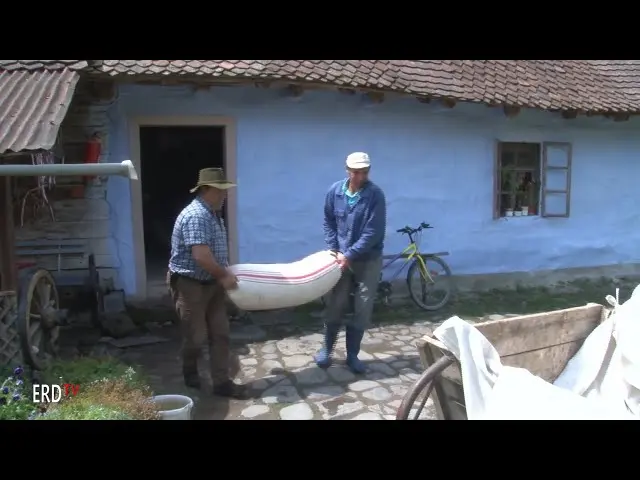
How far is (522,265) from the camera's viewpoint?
8.93 m

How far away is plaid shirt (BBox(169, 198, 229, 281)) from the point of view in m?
4.24

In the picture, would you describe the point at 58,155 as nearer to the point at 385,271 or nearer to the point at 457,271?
the point at 385,271

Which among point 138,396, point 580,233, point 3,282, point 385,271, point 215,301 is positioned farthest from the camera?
point 580,233

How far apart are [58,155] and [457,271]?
18.5 feet

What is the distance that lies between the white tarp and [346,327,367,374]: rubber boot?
217cm

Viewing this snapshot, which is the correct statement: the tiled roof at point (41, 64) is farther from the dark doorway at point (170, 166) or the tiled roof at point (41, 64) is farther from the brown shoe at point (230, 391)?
the dark doorway at point (170, 166)

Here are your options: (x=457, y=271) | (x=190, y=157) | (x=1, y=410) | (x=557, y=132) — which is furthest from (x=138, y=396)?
(x=190, y=157)

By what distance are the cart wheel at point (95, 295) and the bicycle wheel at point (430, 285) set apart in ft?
12.9

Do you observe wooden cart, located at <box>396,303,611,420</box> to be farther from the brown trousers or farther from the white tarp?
the brown trousers

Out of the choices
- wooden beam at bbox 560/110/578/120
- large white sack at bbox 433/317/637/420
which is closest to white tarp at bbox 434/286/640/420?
large white sack at bbox 433/317/637/420

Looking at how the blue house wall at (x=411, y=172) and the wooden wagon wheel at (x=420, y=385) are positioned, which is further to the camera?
the blue house wall at (x=411, y=172)

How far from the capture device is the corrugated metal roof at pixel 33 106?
4.70m

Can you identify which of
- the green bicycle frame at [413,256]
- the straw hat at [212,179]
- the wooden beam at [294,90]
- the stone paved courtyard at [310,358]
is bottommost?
the stone paved courtyard at [310,358]

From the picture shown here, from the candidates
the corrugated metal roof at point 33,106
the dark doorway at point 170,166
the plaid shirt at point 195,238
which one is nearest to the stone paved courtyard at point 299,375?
the plaid shirt at point 195,238
